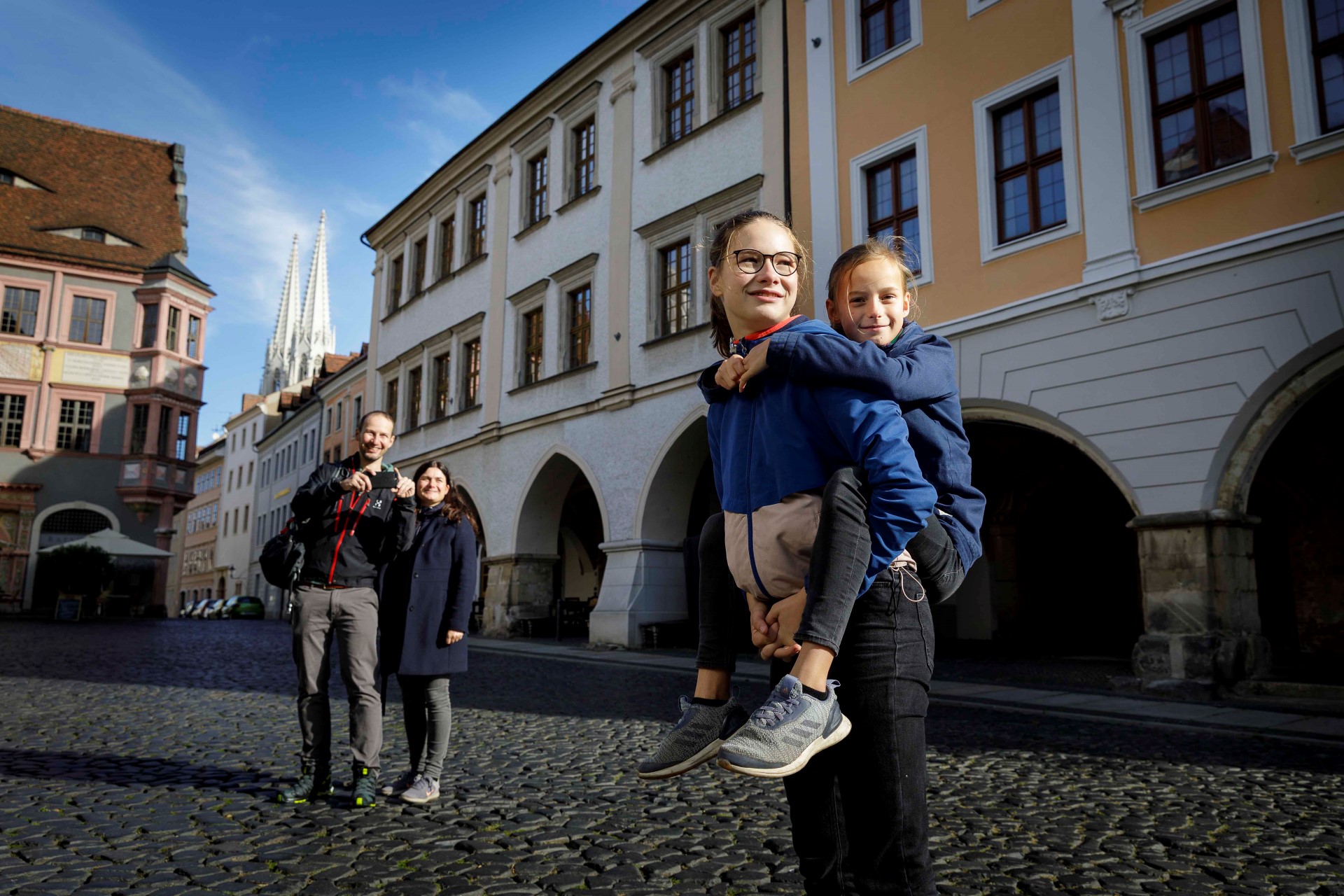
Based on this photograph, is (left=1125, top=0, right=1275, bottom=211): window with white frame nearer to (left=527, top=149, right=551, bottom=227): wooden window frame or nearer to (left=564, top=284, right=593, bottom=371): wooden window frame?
(left=564, top=284, right=593, bottom=371): wooden window frame

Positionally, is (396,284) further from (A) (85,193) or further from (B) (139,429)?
(A) (85,193)

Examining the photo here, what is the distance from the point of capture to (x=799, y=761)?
5.21ft

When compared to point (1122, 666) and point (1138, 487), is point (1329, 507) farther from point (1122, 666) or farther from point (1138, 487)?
point (1138, 487)

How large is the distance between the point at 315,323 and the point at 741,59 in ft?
374

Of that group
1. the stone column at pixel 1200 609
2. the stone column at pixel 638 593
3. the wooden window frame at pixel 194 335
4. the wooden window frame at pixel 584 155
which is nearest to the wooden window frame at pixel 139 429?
the wooden window frame at pixel 194 335

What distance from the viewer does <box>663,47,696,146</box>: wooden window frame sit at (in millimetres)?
19000

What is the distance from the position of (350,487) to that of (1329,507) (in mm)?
13732

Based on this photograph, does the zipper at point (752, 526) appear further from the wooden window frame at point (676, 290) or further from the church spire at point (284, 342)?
the church spire at point (284, 342)

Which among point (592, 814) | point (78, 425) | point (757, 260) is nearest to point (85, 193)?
point (78, 425)

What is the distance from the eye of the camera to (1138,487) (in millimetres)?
11344

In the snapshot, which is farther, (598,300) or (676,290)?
(598,300)

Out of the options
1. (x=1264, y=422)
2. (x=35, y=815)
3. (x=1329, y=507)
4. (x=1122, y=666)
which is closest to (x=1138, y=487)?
(x=1264, y=422)

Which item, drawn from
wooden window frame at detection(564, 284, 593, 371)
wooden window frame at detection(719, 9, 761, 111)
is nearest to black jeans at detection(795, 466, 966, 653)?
wooden window frame at detection(719, 9, 761, 111)

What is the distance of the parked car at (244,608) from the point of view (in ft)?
150
